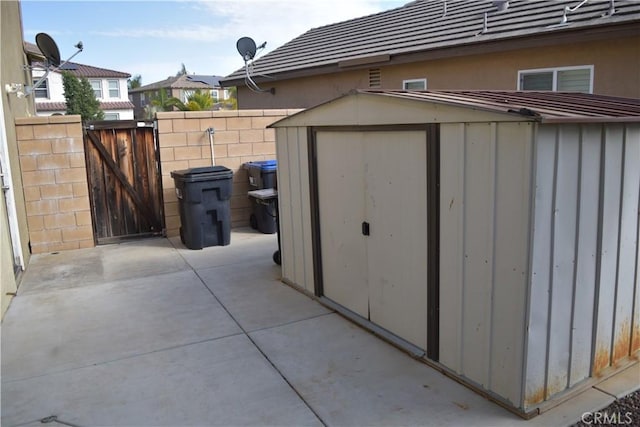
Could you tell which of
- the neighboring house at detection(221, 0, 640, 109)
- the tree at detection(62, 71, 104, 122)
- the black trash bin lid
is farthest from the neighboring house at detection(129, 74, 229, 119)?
the black trash bin lid

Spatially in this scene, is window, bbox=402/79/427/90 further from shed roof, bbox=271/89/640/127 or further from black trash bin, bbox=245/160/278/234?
shed roof, bbox=271/89/640/127

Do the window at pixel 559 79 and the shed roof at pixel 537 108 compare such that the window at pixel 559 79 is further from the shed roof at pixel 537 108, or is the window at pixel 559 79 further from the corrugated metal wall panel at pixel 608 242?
the corrugated metal wall panel at pixel 608 242

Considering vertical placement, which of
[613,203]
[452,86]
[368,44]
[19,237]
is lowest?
[19,237]

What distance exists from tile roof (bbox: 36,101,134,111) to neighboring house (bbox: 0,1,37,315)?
3026 cm

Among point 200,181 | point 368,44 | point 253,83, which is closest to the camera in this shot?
point 200,181

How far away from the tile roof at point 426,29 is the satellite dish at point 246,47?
116cm

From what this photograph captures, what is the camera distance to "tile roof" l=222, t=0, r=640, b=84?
25.4 feet

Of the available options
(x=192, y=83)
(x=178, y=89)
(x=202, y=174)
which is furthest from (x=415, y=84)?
(x=192, y=83)

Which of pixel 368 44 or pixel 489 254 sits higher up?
pixel 368 44

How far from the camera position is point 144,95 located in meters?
59.5

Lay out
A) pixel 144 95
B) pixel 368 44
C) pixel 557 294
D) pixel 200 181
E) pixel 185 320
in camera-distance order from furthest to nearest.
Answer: pixel 144 95 < pixel 368 44 < pixel 200 181 < pixel 185 320 < pixel 557 294

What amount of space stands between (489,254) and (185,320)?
3123mm

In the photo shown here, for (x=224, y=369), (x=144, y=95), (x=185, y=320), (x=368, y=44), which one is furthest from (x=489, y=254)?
(x=144, y=95)

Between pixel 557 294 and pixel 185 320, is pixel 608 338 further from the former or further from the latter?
pixel 185 320
